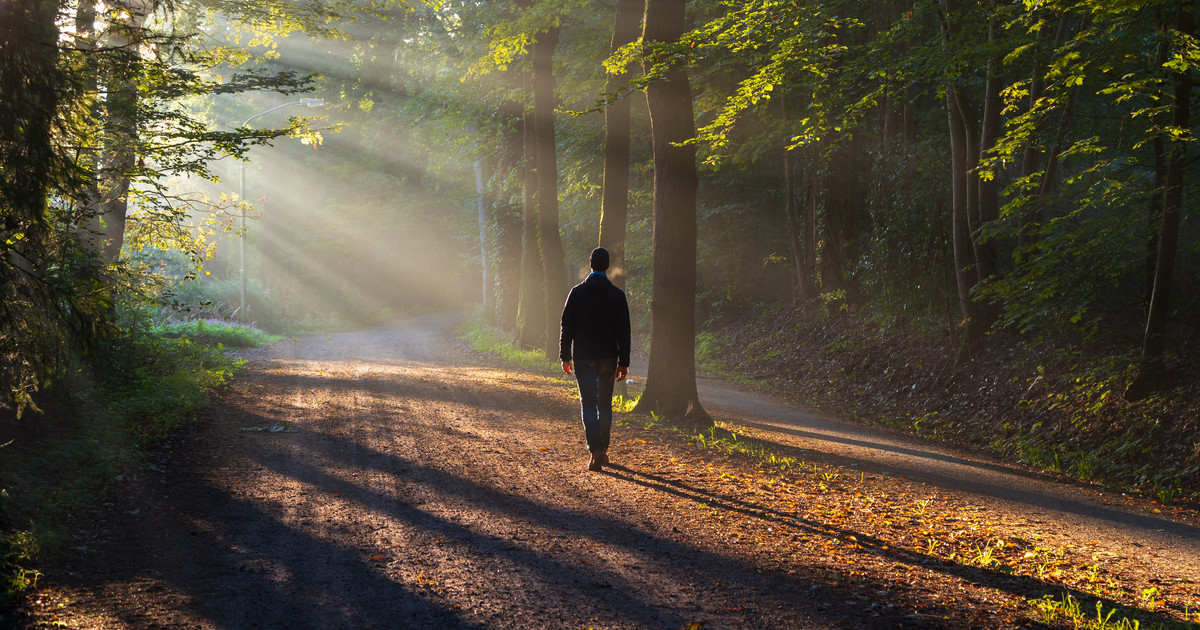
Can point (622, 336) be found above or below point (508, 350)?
above

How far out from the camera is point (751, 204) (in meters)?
23.6

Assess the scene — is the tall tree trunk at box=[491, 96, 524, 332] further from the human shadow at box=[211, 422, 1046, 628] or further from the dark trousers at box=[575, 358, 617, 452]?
the human shadow at box=[211, 422, 1046, 628]

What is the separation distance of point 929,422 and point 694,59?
291 inches

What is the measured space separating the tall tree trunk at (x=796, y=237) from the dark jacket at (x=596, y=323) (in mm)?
12806

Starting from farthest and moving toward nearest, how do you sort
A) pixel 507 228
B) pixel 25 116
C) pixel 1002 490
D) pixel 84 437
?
pixel 507 228 → pixel 1002 490 → pixel 84 437 → pixel 25 116

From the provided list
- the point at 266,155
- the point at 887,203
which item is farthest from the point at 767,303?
the point at 266,155

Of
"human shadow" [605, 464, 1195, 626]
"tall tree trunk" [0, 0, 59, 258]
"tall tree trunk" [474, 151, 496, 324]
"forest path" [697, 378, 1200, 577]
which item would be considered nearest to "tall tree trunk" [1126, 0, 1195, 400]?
"forest path" [697, 378, 1200, 577]

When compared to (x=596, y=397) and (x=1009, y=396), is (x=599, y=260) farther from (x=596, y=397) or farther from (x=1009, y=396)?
(x=1009, y=396)

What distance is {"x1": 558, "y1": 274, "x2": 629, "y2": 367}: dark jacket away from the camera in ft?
26.1

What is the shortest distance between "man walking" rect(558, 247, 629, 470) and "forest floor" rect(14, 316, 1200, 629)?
1.57 ft

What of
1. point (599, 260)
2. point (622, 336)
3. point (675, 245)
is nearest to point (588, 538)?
point (622, 336)

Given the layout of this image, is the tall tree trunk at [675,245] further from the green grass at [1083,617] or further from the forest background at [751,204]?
the green grass at [1083,617]

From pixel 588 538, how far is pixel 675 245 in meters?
5.95

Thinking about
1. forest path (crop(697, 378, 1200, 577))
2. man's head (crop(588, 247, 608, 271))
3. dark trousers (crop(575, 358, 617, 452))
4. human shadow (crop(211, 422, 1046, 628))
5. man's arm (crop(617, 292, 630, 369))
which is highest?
man's head (crop(588, 247, 608, 271))
